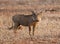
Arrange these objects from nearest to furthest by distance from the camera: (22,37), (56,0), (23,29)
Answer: (22,37) < (23,29) < (56,0)

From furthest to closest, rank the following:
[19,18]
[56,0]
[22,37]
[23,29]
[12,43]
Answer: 1. [56,0]
2. [23,29]
3. [19,18]
4. [22,37]
5. [12,43]

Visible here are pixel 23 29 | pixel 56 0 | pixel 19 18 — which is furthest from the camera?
pixel 56 0

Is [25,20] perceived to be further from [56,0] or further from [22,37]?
[56,0]

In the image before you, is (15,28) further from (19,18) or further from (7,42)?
(7,42)

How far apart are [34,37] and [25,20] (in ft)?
4.24

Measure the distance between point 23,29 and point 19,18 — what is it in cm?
193

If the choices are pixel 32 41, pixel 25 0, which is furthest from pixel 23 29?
pixel 25 0

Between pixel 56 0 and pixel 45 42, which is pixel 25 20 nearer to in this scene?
pixel 45 42

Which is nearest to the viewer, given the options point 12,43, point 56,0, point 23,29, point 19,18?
point 12,43

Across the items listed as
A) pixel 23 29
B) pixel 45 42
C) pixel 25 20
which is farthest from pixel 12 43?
pixel 23 29

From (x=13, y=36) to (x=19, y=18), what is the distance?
49.0 inches

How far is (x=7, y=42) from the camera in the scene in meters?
14.1

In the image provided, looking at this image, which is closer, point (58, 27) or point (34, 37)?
point (34, 37)

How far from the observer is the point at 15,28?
17141 millimetres
